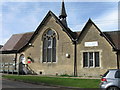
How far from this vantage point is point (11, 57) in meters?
31.1

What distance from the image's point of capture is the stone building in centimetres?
2393

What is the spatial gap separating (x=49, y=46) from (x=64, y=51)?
282 cm

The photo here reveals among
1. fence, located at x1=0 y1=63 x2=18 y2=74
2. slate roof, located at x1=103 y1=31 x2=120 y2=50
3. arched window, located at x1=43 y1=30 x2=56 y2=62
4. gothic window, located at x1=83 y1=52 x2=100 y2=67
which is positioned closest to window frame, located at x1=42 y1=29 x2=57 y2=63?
arched window, located at x1=43 y1=30 x2=56 y2=62

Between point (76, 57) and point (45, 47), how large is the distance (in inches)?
211

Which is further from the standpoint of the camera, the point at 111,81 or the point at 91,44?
A: the point at 91,44

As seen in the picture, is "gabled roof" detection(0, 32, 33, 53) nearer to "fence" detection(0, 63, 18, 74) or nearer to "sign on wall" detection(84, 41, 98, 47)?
"fence" detection(0, 63, 18, 74)

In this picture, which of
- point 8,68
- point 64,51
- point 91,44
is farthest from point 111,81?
point 8,68

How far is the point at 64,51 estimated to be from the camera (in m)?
26.3

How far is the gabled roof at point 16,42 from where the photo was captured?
3154cm

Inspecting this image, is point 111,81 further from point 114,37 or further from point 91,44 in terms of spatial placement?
point 114,37

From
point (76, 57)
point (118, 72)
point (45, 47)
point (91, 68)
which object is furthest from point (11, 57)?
point (118, 72)

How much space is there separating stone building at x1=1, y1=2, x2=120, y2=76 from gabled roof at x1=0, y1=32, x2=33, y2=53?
232 millimetres

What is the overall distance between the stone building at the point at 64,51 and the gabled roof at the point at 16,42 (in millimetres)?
232

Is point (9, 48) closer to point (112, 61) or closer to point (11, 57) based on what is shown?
point (11, 57)
